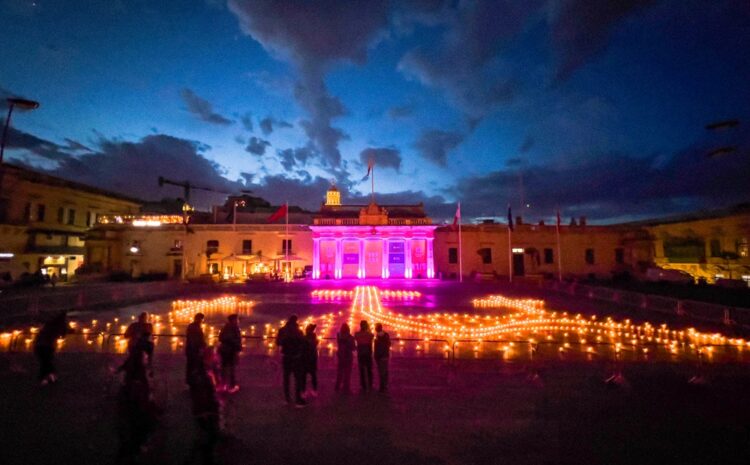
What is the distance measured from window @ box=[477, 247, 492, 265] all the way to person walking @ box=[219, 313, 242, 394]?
3480 cm

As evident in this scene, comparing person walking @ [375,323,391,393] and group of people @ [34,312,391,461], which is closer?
group of people @ [34,312,391,461]

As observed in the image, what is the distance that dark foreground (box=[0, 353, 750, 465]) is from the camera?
543 centimetres

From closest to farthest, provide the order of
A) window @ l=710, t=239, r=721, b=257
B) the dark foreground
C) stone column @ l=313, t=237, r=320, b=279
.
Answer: the dark foreground < stone column @ l=313, t=237, r=320, b=279 < window @ l=710, t=239, r=721, b=257

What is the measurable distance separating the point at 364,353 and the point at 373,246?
29803 mm

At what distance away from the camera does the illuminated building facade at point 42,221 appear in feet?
105

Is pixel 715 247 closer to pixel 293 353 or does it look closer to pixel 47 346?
pixel 293 353

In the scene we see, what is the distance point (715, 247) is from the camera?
38.0 metres

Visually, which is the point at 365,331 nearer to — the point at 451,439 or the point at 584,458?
the point at 451,439

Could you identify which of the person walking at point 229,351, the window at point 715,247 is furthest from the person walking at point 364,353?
the window at point 715,247

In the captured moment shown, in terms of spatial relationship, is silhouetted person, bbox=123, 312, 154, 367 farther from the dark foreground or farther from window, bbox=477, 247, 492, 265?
window, bbox=477, 247, 492, 265

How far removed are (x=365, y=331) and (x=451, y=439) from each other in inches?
113

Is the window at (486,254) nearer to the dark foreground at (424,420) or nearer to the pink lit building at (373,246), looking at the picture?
the pink lit building at (373,246)

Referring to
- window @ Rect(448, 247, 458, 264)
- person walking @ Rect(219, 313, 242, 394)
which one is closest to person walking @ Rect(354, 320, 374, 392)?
person walking @ Rect(219, 313, 242, 394)

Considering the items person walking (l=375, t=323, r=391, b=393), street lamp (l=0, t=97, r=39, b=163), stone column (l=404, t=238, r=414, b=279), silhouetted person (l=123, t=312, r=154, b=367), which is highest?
street lamp (l=0, t=97, r=39, b=163)
